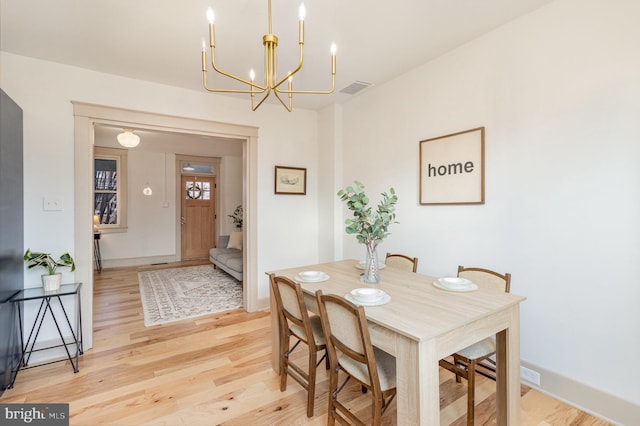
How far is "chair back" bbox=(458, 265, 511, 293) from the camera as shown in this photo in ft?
6.09

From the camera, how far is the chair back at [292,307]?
5.75ft

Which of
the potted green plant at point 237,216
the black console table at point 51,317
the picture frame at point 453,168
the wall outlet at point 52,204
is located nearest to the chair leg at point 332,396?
the picture frame at point 453,168

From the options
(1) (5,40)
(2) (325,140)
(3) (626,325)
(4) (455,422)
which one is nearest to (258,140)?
(2) (325,140)

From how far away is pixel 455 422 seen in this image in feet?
5.76

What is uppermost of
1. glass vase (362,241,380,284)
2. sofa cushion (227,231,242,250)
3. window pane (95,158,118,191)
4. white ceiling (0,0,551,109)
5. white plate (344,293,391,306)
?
white ceiling (0,0,551,109)

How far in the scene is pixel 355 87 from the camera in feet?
10.8

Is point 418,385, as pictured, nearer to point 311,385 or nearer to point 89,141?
point 311,385

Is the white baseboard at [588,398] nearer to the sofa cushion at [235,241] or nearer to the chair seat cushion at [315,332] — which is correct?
the chair seat cushion at [315,332]

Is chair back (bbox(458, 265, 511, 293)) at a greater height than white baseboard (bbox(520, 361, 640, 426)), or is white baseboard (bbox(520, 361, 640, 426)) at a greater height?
chair back (bbox(458, 265, 511, 293))

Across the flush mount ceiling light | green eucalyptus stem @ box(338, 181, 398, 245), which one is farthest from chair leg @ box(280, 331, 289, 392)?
the flush mount ceiling light

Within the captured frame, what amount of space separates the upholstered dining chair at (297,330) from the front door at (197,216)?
567cm

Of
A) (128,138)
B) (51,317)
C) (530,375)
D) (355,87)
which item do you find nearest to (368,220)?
(530,375)

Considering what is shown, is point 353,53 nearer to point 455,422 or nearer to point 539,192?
point 539,192

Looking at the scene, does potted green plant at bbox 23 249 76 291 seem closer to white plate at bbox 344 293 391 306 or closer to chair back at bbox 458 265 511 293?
white plate at bbox 344 293 391 306
